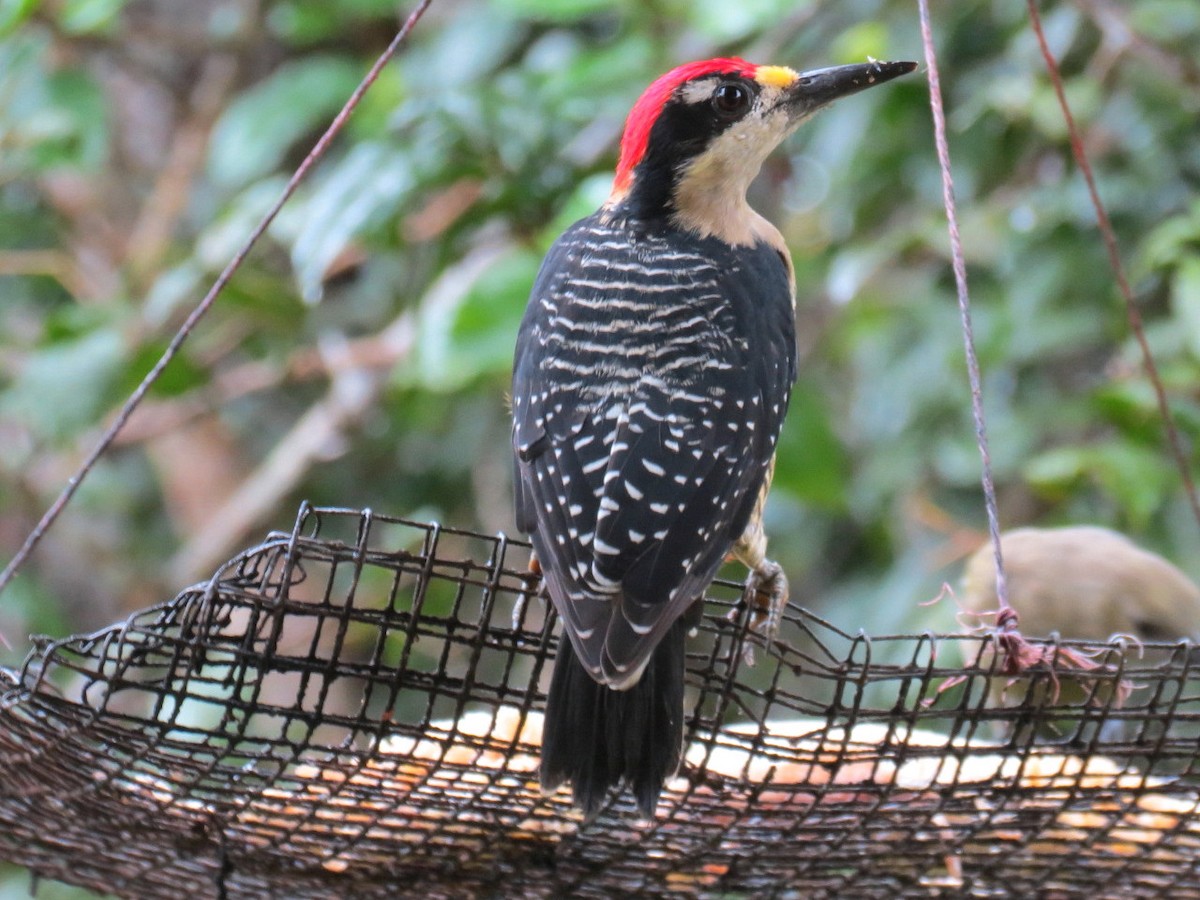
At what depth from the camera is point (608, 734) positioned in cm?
172

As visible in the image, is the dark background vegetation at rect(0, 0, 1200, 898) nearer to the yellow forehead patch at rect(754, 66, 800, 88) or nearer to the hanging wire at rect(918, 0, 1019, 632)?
the yellow forehead patch at rect(754, 66, 800, 88)

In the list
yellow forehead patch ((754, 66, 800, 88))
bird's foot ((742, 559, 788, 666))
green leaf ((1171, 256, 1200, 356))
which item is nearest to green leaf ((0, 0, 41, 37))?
yellow forehead patch ((754, 66, 800, 88))

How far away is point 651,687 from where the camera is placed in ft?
5.76

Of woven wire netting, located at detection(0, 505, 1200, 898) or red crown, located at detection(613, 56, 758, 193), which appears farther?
red crown, located at detection(613, 56, 758, 193)

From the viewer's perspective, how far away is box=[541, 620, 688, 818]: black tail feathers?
1.69 meters

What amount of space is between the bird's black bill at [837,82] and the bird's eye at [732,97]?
0.08m

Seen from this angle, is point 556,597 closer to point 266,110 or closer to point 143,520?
point 266,110

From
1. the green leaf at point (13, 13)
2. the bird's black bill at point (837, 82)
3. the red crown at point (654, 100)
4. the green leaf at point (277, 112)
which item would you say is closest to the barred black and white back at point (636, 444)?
the red crown at point (654, 100)

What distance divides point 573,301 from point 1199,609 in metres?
1.73

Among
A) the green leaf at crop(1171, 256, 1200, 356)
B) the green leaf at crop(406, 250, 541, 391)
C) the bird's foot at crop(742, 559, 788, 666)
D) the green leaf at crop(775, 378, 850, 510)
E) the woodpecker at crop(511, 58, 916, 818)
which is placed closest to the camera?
the woodpecker at crop(511, 58, 916, 818)

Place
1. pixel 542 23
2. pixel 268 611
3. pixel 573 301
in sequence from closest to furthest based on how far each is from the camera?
A: pixel 268 611 → pixel 573 301 → pixel 542 23

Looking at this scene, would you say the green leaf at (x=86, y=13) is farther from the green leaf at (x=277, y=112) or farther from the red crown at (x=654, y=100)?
the red crown at (x=654, y=100)

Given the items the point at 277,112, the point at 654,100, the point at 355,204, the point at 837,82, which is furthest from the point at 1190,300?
the point at 277,112

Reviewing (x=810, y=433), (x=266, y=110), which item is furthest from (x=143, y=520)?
(x=810, y=433)
